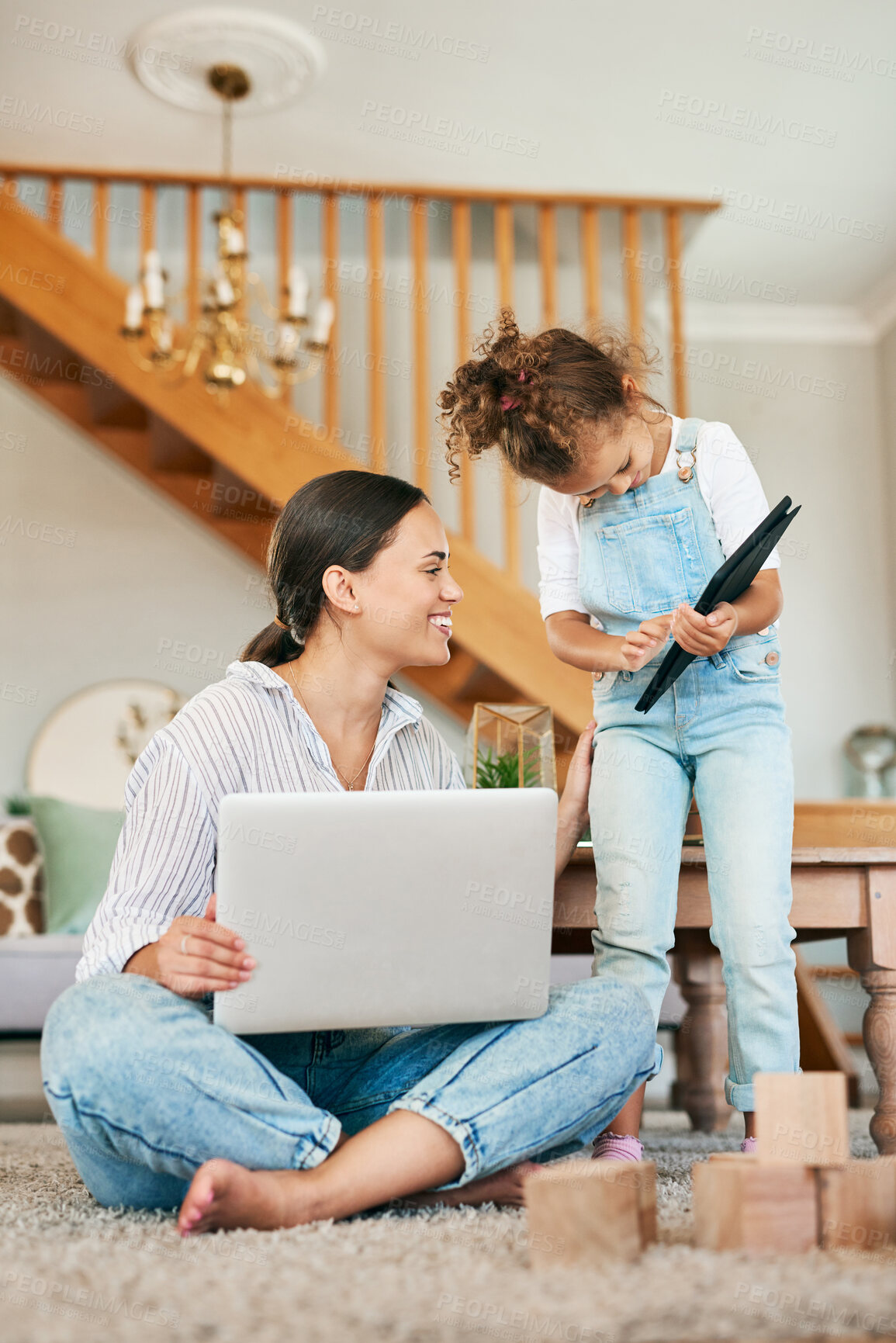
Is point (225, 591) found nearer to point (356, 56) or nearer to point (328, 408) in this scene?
point (328, 408)

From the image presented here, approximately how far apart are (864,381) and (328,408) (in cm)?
230

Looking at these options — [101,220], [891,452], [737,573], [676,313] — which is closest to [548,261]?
[676,313]

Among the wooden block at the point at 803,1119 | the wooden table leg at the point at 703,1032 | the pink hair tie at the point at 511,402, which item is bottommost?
the wooden table leg at the point at 703,1032

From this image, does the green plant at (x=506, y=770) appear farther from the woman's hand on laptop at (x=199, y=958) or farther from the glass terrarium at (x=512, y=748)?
the woman's hand on laptop at (x=199, y=958)

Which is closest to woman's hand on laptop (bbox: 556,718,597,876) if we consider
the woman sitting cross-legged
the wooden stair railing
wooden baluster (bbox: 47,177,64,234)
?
the woman sitting cross-legged

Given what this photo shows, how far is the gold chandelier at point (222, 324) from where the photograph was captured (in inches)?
119

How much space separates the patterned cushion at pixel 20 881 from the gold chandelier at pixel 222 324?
1.31 m

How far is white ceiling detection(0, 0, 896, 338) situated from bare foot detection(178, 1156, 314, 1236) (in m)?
2.93

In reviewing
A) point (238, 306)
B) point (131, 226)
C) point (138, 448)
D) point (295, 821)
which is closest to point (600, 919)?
point (295, 821)

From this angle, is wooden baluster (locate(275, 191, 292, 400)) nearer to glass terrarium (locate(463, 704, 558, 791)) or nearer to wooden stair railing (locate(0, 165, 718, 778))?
wooden stair railing (locate(0, 165, 718, 778))

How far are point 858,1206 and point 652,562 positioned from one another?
3.04 ft

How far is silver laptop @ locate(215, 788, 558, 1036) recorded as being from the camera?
42.8 inches

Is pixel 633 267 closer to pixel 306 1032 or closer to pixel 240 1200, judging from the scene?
pixel 306 1032

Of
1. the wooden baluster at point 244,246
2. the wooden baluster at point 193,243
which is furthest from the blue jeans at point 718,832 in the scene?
the wooden baluster at point 193,243
